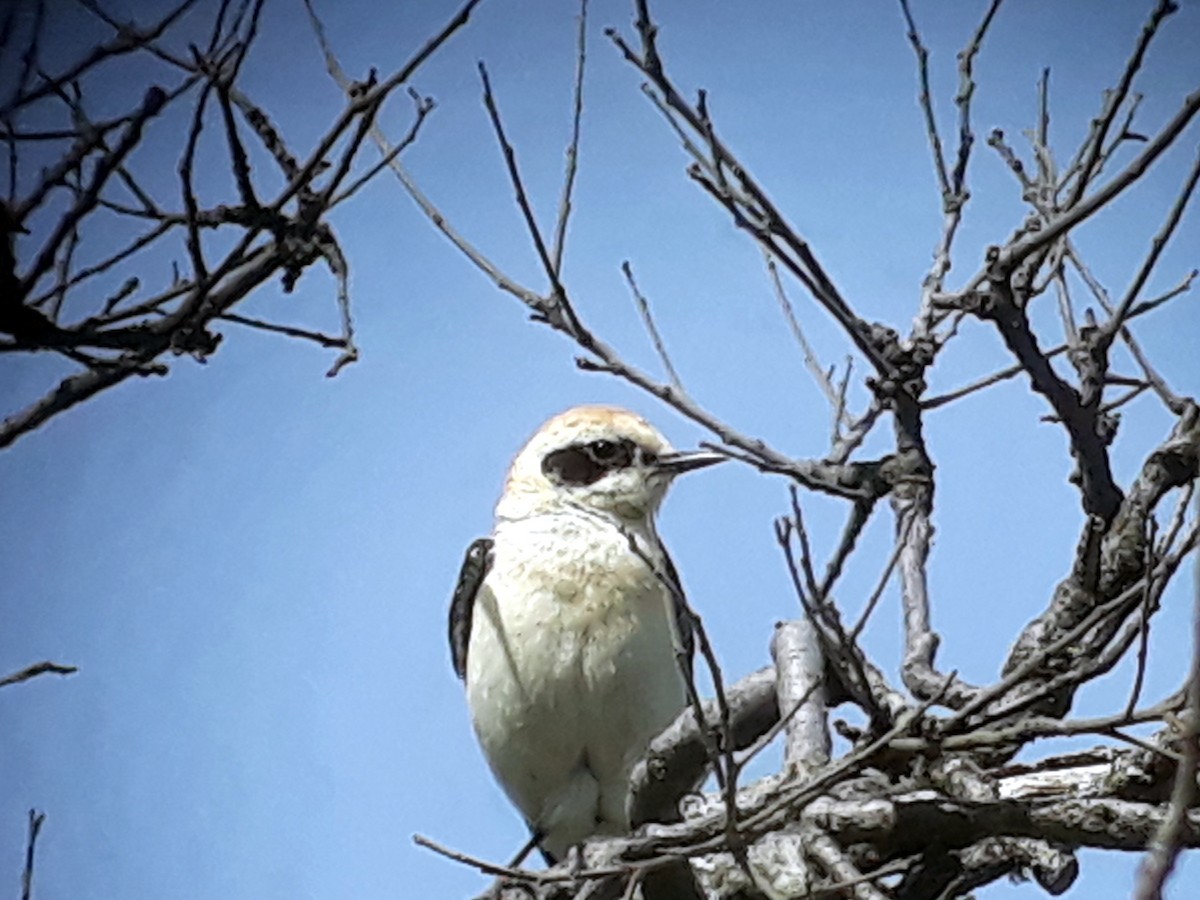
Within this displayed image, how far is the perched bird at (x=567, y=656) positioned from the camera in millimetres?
4918

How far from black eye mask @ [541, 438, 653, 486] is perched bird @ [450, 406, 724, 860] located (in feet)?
0.33

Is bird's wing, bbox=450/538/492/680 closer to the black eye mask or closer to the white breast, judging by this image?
the white breast

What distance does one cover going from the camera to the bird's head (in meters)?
5.45

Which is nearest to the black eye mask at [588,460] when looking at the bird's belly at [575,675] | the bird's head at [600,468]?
the bird's head at [600,468]

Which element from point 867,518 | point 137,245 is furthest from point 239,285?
point 867,518

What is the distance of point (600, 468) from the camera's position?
554cm

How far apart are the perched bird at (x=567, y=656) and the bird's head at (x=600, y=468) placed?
0.01 m

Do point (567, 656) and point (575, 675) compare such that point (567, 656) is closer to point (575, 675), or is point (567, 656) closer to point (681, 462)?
point (575, 675)

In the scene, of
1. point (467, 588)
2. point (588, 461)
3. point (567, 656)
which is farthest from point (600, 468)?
point (567, 656)

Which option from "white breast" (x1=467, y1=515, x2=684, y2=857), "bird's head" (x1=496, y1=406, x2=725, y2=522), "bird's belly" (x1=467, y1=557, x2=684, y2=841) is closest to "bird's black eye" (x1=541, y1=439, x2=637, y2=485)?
"bird's head" (x1=496, y1=406, x2=725, y2=522)

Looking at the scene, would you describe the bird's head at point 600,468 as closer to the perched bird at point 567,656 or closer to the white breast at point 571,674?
the perched bird at point 567,656

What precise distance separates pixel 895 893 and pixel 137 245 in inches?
84.2

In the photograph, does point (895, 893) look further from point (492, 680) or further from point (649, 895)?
point (492, 680)

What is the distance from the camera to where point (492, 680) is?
16.5 ft
